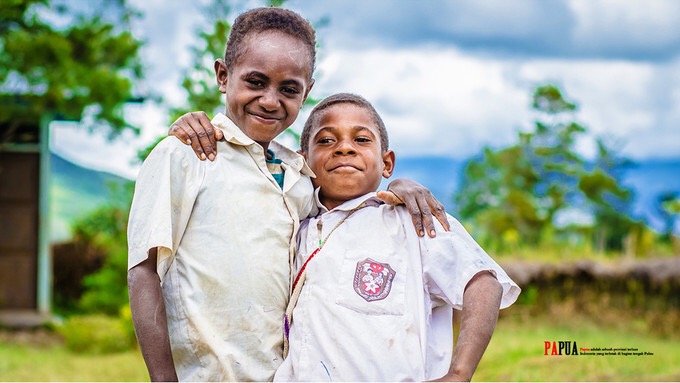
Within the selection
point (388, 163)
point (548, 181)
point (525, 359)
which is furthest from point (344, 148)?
point (548, 181)

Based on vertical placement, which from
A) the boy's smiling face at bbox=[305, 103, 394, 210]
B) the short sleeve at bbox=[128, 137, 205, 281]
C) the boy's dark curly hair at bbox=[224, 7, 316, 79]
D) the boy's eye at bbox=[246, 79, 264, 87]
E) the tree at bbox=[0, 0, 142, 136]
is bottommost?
the short sleeve at bbox=[128, 137, 205, 281]

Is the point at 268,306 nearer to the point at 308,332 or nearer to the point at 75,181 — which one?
the point at 308,332

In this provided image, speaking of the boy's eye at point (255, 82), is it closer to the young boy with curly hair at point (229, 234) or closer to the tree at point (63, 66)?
the young boy with curly hair at point (229, 234)

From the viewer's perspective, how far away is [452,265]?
7.99 feet

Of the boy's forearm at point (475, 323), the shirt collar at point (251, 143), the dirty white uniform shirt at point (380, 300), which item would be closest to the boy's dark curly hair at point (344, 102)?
the shirt collar at point (251, 143)

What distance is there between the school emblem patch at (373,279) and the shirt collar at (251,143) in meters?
0.39

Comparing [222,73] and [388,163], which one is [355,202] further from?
[222,73]

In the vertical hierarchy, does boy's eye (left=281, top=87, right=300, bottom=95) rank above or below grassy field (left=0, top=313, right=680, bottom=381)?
above

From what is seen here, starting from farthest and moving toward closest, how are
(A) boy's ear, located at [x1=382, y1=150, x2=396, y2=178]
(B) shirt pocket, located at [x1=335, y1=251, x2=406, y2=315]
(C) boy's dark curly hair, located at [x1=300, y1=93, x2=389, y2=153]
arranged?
(A) boy's ear, located at [x1=382, y1=150, x2=396, y2=178], (C) boy's dark curly hair, located at [x1=300, y1=93, x2=389, y2=153], (B) shirt pocket, located at [x1=335, y1=251, x2=406, y2=315]

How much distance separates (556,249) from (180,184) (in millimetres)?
9731

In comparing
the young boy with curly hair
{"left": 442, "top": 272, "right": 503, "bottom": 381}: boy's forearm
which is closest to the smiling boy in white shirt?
{"left": 442, "top": 272, "right": 503, "bottom": 381}: boy's forearm

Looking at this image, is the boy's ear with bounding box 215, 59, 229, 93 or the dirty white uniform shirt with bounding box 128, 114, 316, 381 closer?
the dirty white uniform shirt with bounding box 128, 114, 316, 381

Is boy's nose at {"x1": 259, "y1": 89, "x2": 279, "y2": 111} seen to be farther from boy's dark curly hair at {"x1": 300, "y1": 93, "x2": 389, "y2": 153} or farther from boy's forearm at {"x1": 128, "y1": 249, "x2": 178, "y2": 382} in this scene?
boy's forearm at {"x1": 128, "y1": 249, "x2": 178, "y2": 382}

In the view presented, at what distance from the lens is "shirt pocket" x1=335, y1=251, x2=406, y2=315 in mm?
2383
